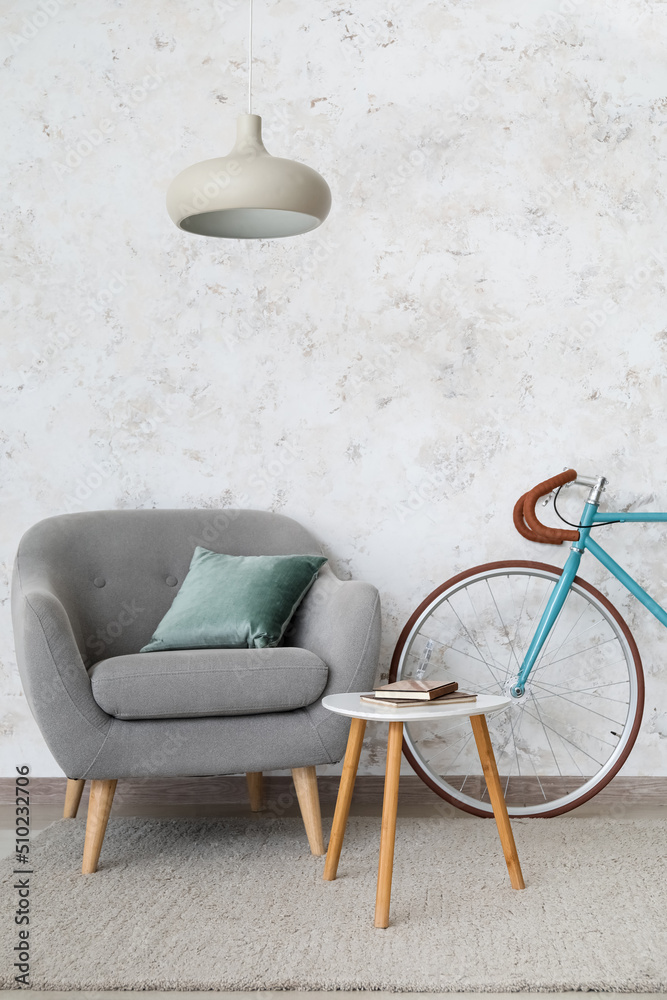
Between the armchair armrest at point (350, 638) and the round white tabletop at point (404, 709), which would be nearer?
the round white tabletop at point (404, 709)

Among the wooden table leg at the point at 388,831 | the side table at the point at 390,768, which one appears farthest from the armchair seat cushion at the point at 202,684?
the wooden table leg at the point at 388,831

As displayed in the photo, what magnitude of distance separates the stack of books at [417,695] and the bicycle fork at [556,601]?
682 mm

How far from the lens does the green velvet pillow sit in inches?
90.9

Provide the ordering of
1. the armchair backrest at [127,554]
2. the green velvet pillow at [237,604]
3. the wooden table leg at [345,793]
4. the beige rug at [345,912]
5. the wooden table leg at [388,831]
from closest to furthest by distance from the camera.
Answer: the beige rug at [345,912], the wooden table leg at [388,831], the wooden table leg at [345,793], the green velvet pillow at [237,604], the armchair backrest at [127,554]

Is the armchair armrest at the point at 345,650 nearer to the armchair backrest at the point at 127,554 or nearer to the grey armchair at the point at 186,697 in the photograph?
the grey armchair at the point at 186,697

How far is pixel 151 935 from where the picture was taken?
174cm

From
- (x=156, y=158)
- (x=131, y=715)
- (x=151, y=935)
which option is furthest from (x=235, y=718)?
(x=156, y=158)

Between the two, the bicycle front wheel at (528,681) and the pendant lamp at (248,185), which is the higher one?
the pendant lamp at (248,185)

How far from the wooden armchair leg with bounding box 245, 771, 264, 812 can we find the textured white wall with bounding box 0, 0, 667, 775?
619mm

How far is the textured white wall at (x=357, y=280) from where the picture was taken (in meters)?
2.82

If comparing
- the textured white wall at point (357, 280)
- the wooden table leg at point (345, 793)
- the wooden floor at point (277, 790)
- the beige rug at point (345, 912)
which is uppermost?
the textured white wall at point (357, 280)

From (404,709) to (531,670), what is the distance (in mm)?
985

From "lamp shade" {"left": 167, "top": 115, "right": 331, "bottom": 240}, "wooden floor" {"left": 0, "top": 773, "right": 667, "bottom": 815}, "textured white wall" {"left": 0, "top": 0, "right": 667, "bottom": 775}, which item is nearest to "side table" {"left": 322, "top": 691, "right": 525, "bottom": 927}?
"wooden floor" {"left": 0, "top": 773, "right": 667, "bottom": 815}

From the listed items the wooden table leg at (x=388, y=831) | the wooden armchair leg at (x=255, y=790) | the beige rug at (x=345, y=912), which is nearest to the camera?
the beige rug at (x=345, y=912)
